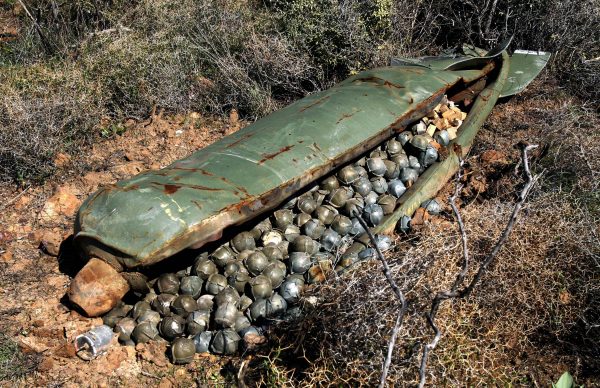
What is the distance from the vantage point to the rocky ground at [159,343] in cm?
349

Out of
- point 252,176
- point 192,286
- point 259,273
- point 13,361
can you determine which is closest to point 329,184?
point 252,176

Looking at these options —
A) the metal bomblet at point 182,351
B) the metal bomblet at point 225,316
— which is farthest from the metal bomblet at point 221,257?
the metal bomblet at point 182,351

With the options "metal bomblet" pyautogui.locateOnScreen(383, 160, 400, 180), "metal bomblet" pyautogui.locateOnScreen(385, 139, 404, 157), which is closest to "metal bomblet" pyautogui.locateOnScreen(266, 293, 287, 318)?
"metal bomblet" pyautogui.locateOnScreen(383, 160, 400, 180)

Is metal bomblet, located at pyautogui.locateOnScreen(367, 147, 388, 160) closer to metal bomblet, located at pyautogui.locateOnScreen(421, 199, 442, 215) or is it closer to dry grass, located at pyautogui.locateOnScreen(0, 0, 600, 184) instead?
metal bomblet, located at pyautogui.locateOnScreen(421, 199, 442, 215)

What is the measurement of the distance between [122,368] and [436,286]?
6.57ft

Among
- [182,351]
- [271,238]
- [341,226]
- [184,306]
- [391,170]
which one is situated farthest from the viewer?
[391,170]

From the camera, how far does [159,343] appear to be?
151 inches

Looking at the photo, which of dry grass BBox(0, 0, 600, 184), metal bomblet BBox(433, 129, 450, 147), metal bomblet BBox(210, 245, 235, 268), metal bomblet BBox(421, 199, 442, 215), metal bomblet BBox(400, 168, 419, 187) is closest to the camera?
metal bomblet BBox(210, 245, 235, 268)

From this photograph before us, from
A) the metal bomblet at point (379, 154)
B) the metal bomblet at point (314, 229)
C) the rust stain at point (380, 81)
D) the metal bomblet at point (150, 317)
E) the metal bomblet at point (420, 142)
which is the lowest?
the metal bomblet at point (150, 317)

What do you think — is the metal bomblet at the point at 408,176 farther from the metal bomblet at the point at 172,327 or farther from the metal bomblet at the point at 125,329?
the metal bomblet at the point at 125,329

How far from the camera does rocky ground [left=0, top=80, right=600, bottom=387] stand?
3.49 meters

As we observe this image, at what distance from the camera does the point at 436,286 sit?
3.45m

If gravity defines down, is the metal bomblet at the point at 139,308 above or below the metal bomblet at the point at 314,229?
below

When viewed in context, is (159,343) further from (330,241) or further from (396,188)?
(396,188)
